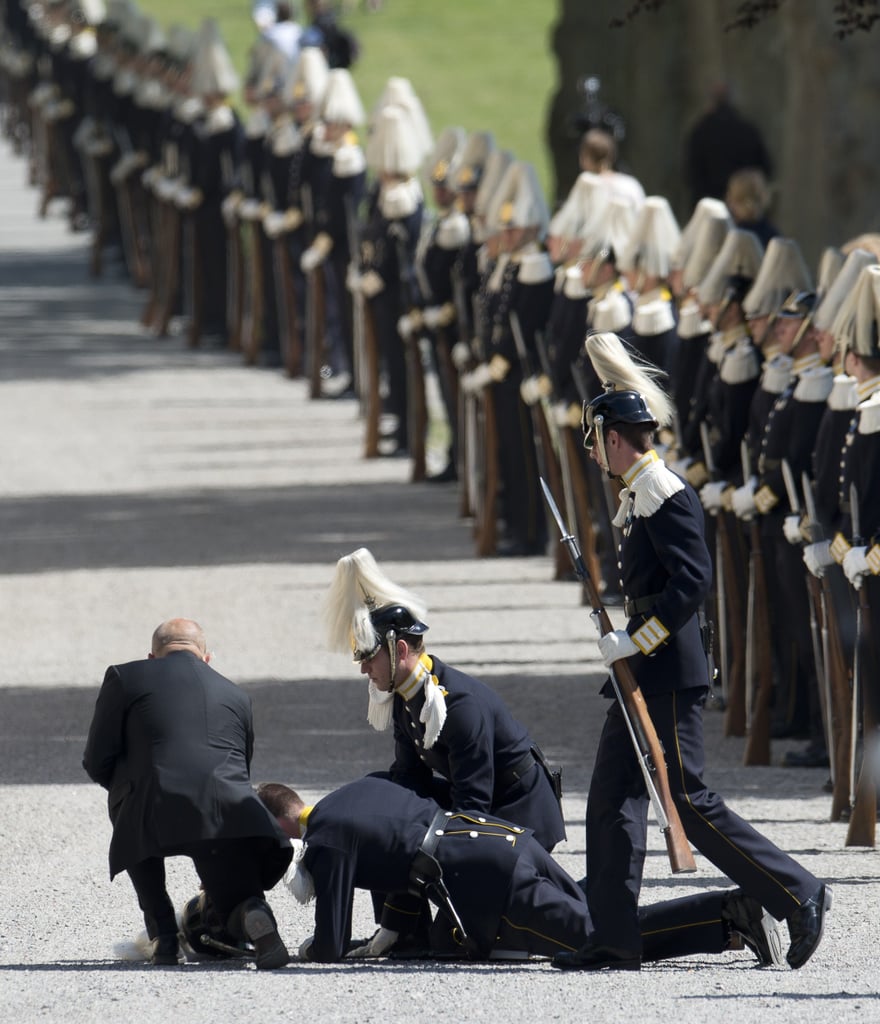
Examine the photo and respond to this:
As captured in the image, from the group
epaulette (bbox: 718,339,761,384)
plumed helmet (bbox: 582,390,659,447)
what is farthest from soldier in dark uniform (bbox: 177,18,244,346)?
plumed helmet (bbox: 582,390,659,447)

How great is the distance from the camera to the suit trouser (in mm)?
7086

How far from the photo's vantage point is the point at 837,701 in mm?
9273

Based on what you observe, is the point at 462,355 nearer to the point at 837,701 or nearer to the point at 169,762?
the point at 837,701

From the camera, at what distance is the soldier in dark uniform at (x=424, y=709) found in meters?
7.46

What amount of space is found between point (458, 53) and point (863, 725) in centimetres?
3751

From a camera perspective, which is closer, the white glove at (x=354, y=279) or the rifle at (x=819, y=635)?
the rifle at (x=819, y=635)

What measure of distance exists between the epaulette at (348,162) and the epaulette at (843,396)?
31.3 feet

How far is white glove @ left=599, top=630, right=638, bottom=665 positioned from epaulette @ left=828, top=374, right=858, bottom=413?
2.48 meters

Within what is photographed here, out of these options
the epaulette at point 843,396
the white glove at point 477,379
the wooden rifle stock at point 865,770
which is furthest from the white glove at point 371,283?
the wooden rifle stock at point 865,770

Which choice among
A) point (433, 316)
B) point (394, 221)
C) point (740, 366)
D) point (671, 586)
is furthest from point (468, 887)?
point (394, 221)

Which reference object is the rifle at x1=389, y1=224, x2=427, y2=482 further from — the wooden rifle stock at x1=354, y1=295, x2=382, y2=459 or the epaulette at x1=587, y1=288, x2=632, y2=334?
the epaulette at x1=587, y1=288, x2=632, y2=334

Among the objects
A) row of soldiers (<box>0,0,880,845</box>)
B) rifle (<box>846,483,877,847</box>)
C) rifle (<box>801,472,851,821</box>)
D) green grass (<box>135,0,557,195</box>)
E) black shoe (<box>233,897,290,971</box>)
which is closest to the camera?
black shoe (<box>233,897,290,971</box>)

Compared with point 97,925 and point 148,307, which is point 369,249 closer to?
point 148,307

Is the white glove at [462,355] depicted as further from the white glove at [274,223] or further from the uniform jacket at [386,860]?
the uniform jacket at [386,860]
